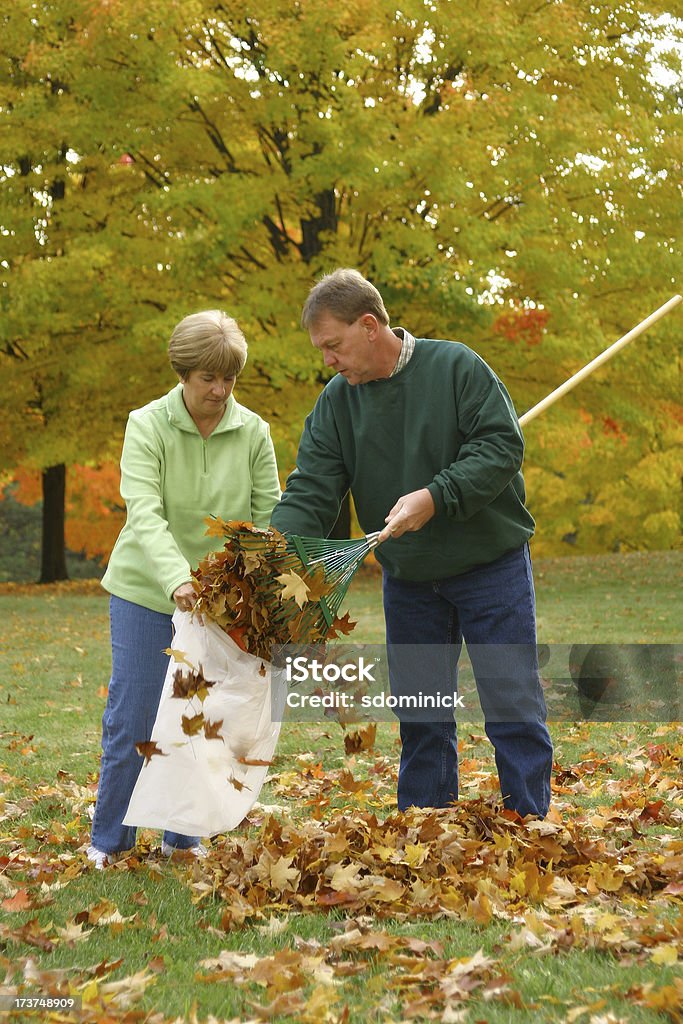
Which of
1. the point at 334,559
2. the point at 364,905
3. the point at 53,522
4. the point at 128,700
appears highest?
the point at 53,522

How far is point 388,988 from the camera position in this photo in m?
2.78

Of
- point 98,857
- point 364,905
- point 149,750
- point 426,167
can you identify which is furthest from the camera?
point 426,167

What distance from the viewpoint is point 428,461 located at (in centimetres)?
386

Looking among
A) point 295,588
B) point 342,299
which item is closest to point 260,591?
point 295,588

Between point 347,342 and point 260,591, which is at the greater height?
point 347,342

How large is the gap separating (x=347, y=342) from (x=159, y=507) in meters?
0.84

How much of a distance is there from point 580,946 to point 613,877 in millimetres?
491

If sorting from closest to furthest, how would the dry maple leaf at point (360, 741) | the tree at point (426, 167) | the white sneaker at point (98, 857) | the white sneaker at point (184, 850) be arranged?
the white sneaker at point (98, 857) → the white sneaker at point (184, 850) → the dry maple leaf at point (360, 741) → the tree at point (426, 167)

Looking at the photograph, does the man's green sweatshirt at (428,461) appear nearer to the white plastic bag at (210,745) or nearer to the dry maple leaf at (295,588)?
the dry maple leaf at (295,588)

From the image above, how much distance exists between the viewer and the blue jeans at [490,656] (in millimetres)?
3832

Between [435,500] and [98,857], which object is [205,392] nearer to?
[435,500]

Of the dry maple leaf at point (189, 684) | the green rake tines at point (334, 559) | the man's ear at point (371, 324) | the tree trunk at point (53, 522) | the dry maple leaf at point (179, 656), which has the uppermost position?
the tree trunk at point (53, 522)

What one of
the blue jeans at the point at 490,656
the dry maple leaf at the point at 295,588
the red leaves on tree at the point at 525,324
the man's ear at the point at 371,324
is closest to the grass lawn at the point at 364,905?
the blue jeans at the point at 490,656

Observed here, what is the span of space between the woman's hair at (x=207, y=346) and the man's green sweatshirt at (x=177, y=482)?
0.20m
